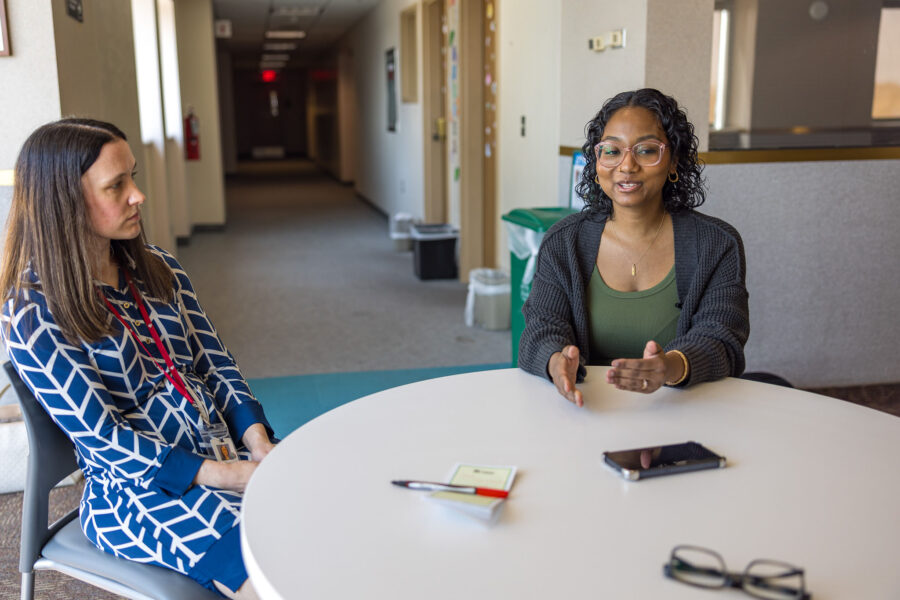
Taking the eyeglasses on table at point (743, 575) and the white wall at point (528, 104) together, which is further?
the white wall at point (528, 104)

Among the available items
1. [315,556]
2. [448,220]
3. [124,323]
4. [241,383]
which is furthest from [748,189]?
[448,220]

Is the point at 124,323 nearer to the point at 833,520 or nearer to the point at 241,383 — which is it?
the point at 241,383

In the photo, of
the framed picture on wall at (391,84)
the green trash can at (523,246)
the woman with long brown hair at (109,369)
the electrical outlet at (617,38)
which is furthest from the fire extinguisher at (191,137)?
the woman with long brown hair at (109,369)

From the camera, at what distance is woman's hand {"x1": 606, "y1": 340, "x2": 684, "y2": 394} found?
1.59m

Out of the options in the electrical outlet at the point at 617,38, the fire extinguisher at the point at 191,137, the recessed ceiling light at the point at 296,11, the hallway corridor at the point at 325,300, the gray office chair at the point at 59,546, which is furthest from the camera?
the recessed ceiling light at the point at 296,11

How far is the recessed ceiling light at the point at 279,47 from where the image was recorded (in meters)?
16.1

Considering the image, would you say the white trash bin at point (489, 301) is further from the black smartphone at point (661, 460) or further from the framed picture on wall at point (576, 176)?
the black smartphone at point (661, 460)

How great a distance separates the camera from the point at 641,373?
1.60 metres

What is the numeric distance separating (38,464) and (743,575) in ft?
4.20

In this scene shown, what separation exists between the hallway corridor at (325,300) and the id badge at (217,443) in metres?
2.50

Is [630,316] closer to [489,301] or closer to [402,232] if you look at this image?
[489,301]

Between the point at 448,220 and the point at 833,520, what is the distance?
6.94 meters

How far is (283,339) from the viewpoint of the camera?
4926 mm

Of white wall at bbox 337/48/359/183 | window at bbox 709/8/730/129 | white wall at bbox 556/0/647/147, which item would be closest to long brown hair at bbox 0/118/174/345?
white wall at bbox 556/0/647/147
